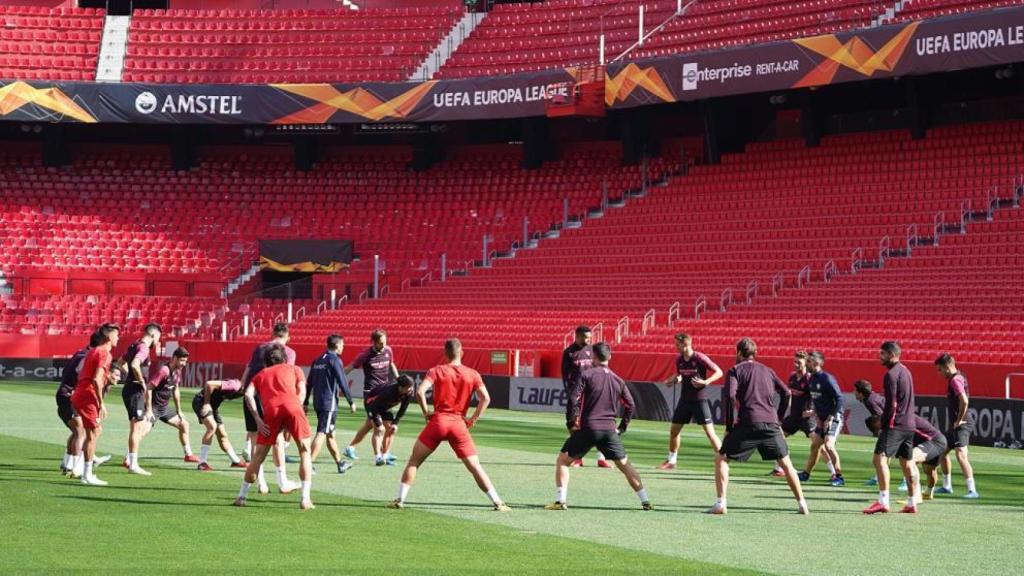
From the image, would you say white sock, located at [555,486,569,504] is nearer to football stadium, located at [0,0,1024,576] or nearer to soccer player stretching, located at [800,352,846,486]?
football stadium, located at [0,0,1024,576]

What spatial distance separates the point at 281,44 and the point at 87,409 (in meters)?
43.3

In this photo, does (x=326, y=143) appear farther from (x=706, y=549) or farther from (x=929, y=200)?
(x=706, y=549)

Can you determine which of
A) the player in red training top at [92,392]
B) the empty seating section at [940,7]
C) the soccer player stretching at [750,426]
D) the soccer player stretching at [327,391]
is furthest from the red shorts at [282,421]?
the empty seating section at [940,7]

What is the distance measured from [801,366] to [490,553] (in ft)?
30.5

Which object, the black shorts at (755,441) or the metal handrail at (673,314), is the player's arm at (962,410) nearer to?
the black shorts at (755,441)

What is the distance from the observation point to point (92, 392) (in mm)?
17328

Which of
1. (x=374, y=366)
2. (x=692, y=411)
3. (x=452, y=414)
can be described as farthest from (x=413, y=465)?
(x=692, y=411)

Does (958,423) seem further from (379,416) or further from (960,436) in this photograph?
(379,416)

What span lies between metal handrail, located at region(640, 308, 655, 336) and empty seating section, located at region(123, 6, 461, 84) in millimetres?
19537

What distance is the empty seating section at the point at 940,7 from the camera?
42219mm

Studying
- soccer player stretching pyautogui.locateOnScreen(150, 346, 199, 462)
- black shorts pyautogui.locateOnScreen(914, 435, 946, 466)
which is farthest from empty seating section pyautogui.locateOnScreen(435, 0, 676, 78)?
black shorts pyautogui.locateOnScreen(914, 435, 946, 466)

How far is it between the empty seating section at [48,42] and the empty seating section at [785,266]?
16880 millimetres

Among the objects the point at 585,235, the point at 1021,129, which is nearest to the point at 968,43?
the point at 1021,129

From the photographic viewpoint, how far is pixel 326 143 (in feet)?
193
